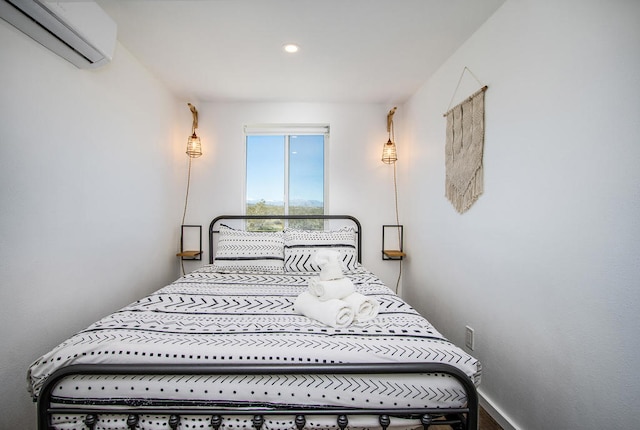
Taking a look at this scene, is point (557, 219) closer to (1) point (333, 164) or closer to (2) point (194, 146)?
(1) point (333, 164)

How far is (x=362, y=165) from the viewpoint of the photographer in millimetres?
3168

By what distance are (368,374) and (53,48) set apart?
85.8 inches

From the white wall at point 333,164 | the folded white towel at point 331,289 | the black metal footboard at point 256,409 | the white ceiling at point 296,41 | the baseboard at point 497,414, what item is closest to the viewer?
the black metal footboard at point 256,409

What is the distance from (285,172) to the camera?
3254 millimetres

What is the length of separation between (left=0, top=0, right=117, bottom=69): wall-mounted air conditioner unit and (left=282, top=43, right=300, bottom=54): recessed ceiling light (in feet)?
3.49

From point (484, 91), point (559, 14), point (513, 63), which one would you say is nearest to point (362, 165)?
point (484, 91)

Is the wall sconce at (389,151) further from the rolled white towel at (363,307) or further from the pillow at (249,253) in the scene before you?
the rolled white towel at (363,307)

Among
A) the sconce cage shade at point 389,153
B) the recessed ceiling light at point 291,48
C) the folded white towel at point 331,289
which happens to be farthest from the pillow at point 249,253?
the recessed ceiling light at point 291,48

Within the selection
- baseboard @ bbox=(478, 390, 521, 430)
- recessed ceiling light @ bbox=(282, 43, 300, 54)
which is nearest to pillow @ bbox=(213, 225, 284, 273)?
recessed ceiling light @ bbox=(282, 43, 300, 54)

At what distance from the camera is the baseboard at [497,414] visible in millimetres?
1528

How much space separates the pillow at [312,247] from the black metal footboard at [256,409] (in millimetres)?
1442

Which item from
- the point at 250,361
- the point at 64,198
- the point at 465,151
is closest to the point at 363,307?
the point at 250,361

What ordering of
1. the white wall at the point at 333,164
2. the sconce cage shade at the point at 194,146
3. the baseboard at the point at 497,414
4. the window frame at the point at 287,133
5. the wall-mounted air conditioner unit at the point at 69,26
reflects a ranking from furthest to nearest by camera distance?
the window frame at the point at 287,133
the white wall at the point at 333,164
the sconce cage shade at the point at 194,146
the baseboard at the point at 497,414
the wall-mounted air conditioner unit at the point at 69,26

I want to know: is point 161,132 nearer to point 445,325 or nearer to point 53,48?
point 53,48
